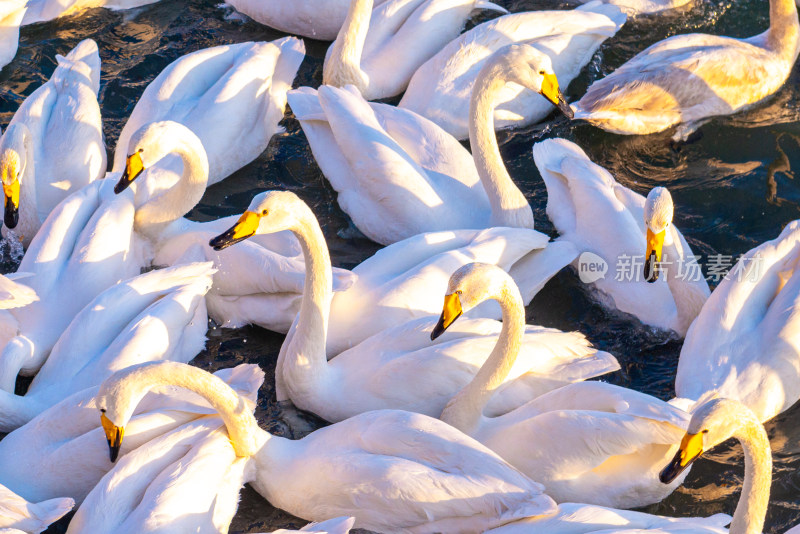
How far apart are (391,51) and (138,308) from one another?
3.28 meters

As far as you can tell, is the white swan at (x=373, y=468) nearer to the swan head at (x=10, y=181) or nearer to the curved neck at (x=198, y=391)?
the curved neck at (x=198, y=391)

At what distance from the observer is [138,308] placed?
6535 millimetres

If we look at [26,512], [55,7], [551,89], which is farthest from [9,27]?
[26,512]

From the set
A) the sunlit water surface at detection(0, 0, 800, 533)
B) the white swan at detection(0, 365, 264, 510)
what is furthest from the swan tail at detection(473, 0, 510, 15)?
the white swan at detection(0, 365, 264, 510)

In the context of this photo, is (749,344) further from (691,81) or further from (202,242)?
(202,242)

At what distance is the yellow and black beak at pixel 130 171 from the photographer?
687 cm

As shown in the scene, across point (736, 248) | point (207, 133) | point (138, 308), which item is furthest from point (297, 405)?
point (736, 248)

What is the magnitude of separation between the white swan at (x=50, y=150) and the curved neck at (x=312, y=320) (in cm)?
220

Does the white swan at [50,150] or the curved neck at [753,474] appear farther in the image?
the white swan at [50,150]

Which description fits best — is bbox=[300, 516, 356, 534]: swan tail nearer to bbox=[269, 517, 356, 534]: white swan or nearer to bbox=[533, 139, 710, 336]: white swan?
bbox=[269, 517, 356, 534]: white swan

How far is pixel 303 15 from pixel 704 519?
574cm

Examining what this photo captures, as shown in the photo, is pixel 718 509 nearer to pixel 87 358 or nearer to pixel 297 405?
pixel 297 405

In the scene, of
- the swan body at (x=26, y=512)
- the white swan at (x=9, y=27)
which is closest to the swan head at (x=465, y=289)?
the swan body at (x=26, y=512)

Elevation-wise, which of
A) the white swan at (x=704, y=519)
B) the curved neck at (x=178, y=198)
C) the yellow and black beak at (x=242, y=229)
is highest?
the yellow and black beak at (x=242, y=229)
